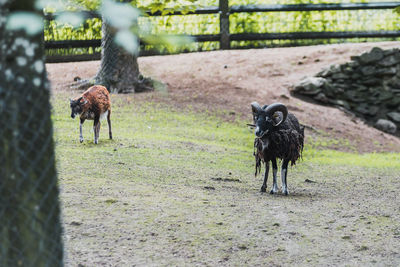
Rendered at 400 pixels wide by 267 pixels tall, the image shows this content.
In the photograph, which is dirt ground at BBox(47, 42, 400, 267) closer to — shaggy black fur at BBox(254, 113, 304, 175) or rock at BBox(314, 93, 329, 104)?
shaggy black fur at BBox(254, 113, 304, 175)

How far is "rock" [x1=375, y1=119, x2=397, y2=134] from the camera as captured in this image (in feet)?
53.0

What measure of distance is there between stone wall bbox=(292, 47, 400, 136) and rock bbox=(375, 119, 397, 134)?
0.09 ft

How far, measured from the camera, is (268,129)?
7.53 metres

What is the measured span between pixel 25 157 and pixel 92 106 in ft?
24.2

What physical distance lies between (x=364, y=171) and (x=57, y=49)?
10.9 meters

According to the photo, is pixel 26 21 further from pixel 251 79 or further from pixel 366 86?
pixel 366 86

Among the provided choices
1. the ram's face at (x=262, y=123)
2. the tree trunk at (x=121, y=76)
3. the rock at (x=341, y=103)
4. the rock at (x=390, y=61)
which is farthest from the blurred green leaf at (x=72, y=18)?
the rock at (x=390, y=61)

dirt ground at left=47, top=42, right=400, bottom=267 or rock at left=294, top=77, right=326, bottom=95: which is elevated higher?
rock at left=294, top=77, right=326, bottom=95

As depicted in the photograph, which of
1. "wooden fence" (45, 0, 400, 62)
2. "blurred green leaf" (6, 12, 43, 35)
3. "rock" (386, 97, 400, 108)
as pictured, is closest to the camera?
"blurred green leaf" (6, 12, 43, 35)

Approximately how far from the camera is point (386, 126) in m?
16.2

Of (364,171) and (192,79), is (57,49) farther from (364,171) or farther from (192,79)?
(364,171)

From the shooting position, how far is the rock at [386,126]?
16.2 m

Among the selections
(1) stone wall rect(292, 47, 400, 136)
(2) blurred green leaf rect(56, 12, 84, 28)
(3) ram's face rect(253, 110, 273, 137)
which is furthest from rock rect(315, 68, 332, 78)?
(2) blurred green leaf rect(56, 12, 84, 28)

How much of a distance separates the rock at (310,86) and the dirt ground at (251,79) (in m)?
0.32
